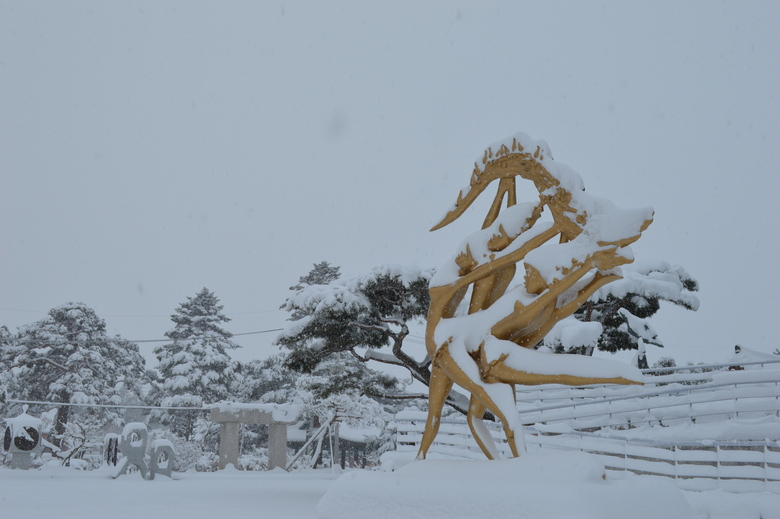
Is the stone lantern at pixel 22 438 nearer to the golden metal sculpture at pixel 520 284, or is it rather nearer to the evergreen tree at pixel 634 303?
the evergreen tree at pixel 634 303

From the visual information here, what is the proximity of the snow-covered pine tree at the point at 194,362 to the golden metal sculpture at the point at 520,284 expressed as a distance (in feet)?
65.9

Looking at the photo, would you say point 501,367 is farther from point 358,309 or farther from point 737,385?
point 737,385

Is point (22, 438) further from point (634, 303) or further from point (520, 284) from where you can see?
point (634, 303)

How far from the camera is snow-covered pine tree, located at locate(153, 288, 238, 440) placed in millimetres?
24875

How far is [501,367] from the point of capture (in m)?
5.71

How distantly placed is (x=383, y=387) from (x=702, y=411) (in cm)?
579

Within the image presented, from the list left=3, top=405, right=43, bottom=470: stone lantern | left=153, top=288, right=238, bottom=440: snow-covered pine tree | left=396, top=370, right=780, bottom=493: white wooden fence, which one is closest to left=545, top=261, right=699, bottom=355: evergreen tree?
left=396, top=370, right=780, bottom=493: white wooden fence

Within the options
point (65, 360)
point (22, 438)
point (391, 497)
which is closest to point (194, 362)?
point (65, 360)

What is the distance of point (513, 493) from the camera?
4.75 metres

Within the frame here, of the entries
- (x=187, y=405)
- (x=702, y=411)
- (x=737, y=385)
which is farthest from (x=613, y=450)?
(x=187, y=405)

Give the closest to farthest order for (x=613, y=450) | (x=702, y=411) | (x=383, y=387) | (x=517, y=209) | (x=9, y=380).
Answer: (x=517, y=209), (x=613, y=450), (x=702, y=411), (x=383, y=387), (x=9, y=380)

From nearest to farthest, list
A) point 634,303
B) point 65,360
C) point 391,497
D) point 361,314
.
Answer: point 391,497, point 361,314, point 634,303, point 65,360

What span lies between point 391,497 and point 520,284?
2.13 metres

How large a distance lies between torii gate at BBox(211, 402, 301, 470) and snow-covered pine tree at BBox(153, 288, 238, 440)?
4.43 metres
